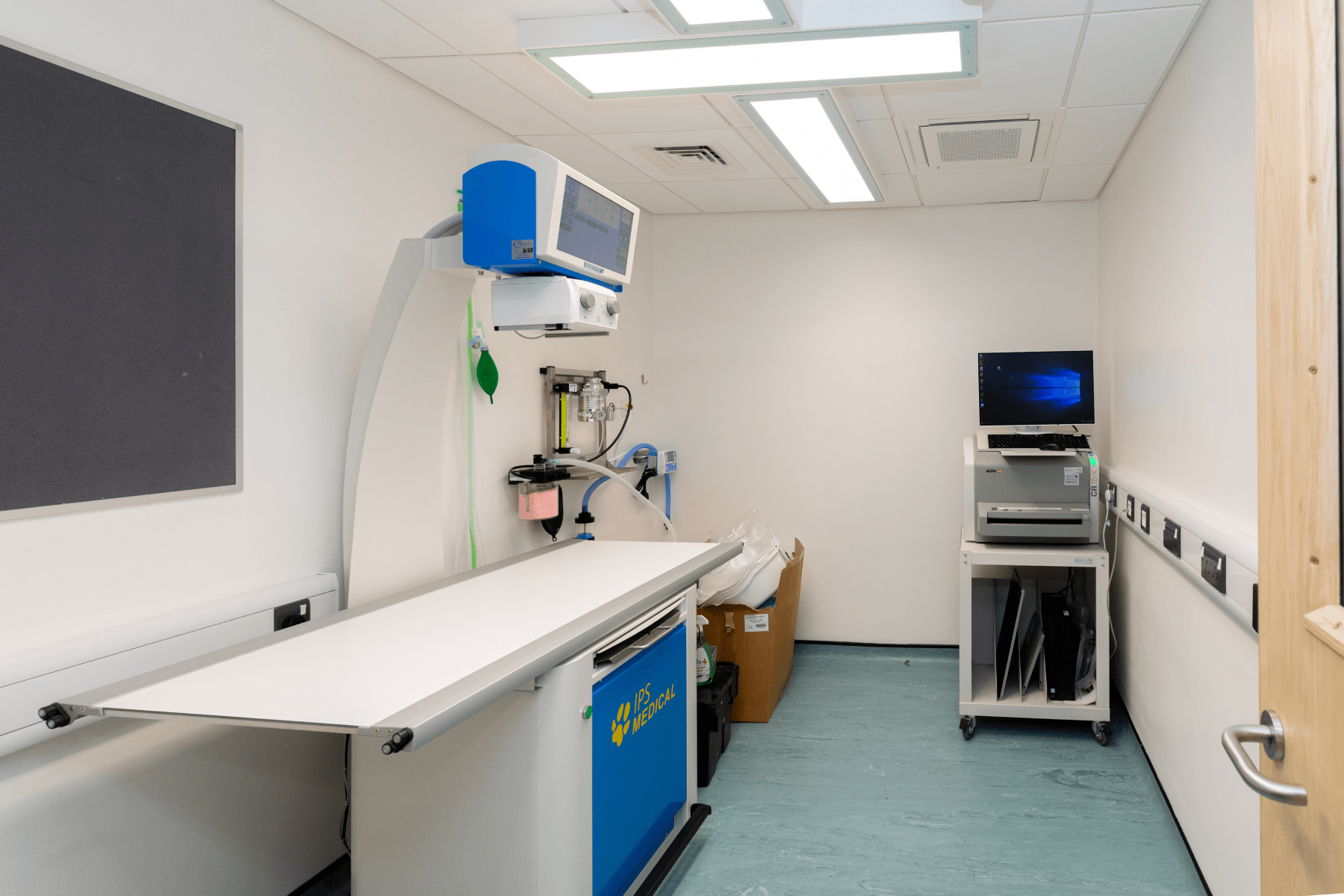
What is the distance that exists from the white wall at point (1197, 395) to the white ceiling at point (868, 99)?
173 mm

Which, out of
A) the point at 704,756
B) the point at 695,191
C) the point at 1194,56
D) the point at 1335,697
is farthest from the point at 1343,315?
the point at 695,191

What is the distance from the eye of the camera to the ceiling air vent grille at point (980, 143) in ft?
9.92

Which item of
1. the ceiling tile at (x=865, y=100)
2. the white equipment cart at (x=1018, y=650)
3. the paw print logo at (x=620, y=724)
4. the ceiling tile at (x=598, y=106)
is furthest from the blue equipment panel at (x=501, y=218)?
the white equipment cart at (x=1018, y=650)

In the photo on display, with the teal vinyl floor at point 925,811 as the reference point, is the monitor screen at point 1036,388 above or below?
above

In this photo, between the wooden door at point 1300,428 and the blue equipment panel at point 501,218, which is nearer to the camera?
the wooden door at point 1300,428

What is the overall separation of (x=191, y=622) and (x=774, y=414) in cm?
318

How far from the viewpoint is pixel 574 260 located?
1.95 metres

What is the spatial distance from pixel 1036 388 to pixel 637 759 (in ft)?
7.76

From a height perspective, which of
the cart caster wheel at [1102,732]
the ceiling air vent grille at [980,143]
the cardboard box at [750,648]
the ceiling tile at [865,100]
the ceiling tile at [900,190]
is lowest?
the cart caster wheel at [1102,732]

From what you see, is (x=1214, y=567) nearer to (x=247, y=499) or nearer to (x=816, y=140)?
(x=816, y=140)

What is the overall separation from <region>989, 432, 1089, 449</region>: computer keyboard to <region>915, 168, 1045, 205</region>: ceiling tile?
1102 mm

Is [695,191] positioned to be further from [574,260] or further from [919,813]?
[919,813]

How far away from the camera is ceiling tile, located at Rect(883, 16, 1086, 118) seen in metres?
2.23

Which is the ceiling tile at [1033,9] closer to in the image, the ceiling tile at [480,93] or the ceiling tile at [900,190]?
the ceiling tile at [480,93]
